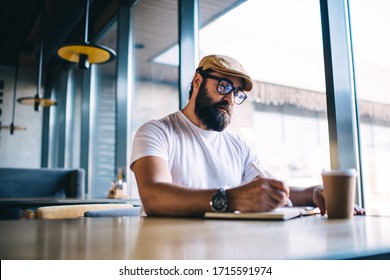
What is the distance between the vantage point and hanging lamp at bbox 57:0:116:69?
2727 millimetres

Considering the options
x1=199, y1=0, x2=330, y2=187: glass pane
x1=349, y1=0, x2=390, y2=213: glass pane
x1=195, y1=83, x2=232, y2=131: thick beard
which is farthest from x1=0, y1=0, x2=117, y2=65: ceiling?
x1=349, y1=0, x2=390, y2=213: glass pane

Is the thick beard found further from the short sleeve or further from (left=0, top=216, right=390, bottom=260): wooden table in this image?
(left=0, top=216, right=390, bottom=260): wooden table

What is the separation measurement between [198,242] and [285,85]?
1922 millimetres

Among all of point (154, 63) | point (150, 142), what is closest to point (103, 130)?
point (154, 63)

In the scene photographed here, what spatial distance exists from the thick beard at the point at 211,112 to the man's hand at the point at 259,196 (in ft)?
2.33

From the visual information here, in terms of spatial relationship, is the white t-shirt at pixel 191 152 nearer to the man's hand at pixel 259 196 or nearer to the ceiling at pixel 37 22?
the man's hand at pixel 259 196

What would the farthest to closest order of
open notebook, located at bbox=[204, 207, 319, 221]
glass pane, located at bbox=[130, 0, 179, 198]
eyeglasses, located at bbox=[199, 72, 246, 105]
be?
glass pane, located at bbox=[130, 0, 179, 198] → eyeglasses, located at bbox=[199, 72, 246, 105] → open notebook, located at bbox=[204, 207, 319, 221]

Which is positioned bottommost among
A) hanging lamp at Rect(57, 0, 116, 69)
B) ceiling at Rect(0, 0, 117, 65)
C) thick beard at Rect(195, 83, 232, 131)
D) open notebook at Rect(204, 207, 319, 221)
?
open notebook at Rect(204, 207, 319, 221)

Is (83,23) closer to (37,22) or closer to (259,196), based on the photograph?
(37,22)

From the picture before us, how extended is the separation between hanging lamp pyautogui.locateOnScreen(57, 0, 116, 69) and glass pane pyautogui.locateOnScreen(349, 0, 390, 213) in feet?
5.82

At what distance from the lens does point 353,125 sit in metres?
1.96

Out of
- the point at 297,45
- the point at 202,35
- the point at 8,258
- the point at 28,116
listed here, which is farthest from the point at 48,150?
the point at 8,258

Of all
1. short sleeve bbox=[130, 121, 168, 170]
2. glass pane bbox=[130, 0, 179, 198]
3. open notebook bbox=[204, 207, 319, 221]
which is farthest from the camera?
glass pane bbox=[130, 0, 179, 198]

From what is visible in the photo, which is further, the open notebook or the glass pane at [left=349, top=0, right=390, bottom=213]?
the glass pane at [left=349, top=0, right=390, bottom=213]
